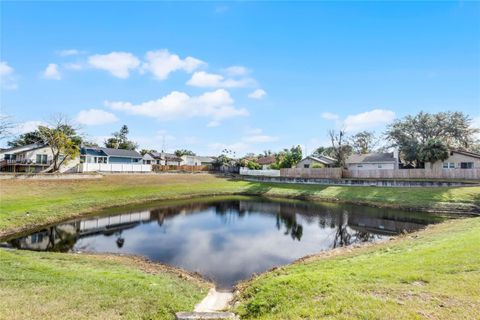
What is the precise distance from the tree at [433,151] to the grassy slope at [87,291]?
137 ft

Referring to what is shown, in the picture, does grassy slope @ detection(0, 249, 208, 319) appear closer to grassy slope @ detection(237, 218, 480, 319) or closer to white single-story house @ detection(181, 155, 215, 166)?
Answer: grassy slope @ detection(237, 218, 480, 319)

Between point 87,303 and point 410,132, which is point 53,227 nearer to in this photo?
point 87,303

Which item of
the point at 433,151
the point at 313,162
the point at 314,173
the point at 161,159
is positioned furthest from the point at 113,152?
the point at 433,151

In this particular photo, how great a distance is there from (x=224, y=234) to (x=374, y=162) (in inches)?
1520

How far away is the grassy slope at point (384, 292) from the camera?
535 centimetres

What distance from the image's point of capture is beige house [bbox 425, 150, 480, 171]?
38.1 m

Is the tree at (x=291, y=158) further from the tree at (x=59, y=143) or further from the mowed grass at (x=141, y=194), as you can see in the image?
the tree at (x=59, y=143)

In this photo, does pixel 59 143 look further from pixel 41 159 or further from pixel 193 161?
pixel 193 161

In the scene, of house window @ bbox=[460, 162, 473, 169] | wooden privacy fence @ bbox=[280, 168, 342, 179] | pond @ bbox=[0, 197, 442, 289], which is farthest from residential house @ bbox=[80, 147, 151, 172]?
house window @ bbox=[460, 162, 473, 169]

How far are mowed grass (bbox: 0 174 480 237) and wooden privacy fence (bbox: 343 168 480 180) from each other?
23.3 ft

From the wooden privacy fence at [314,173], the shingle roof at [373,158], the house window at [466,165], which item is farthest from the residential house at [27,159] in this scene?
the house window at [466,165]

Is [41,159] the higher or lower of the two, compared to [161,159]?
lower

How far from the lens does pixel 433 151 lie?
38750mm

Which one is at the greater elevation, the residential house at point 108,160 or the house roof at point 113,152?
the house roof at point 113,152
